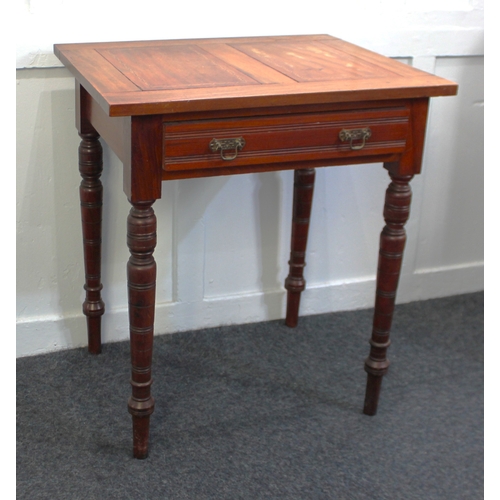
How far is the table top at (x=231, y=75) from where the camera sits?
1.64 metres

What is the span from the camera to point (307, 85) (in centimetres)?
176

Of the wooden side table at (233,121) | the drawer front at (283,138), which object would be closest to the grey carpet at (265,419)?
the wooden side table at (233,121)

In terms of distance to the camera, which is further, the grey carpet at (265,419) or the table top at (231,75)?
the grey carpet at (265,419)

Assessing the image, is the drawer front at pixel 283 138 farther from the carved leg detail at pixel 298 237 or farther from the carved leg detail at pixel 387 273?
the carved leg detail at pixel 298 237

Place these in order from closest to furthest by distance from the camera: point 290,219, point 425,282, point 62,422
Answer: point 62,422 → point 290,219 → point 425,282

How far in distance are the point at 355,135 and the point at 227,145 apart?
1.05 feet

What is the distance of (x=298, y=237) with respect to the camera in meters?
2.52

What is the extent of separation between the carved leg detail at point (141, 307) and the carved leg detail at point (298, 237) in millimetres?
809

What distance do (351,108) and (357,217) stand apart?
940mm

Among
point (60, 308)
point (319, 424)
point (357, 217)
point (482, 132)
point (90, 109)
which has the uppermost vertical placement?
point (90, 109)

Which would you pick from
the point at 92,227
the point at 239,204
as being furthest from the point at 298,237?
the point at 92,227

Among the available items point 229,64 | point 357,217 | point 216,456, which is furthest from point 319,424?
point 229,64

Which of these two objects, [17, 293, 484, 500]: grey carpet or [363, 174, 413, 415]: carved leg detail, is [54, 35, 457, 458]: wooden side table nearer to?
[363, 174, 413, 415]: carved leg detail

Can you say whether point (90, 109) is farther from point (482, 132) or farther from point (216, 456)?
point (482, 132)
